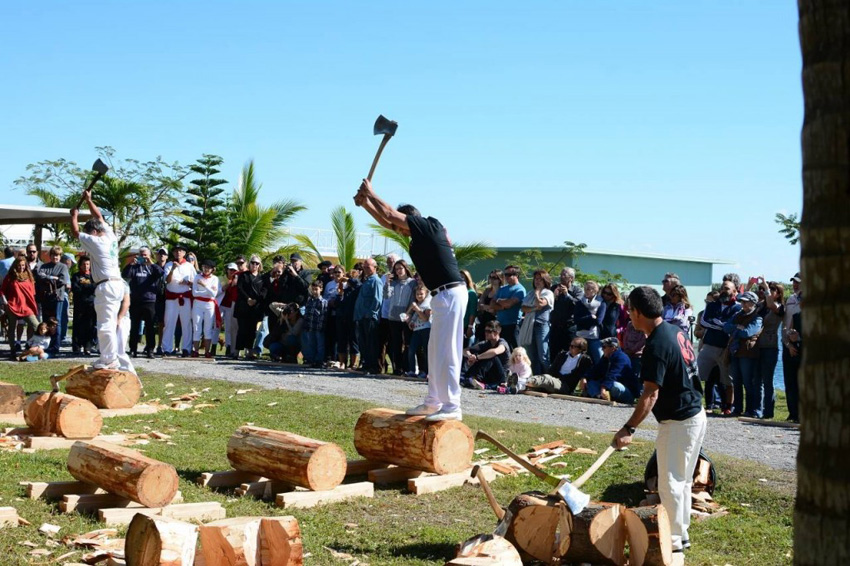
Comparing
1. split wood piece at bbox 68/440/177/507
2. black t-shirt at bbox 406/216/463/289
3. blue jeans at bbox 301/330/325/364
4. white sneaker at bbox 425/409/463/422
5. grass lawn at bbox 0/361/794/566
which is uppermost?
black t-shirt at bbox 406/216/463/289

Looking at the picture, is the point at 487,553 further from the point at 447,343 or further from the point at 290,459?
the point at 447,343

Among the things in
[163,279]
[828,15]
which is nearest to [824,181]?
[828,15]

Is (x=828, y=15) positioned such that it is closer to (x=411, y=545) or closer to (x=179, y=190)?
(x=411, y=545)

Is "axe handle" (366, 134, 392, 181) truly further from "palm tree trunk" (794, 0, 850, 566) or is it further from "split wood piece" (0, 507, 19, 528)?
"palm tree trunk" (794, 0, 850, 566)

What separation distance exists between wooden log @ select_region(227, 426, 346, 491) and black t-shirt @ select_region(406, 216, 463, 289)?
1828 millimetres

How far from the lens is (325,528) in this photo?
7.15 m

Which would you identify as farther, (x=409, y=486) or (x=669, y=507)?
(x=409, y=486)

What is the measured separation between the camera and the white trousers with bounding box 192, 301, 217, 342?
781 inches

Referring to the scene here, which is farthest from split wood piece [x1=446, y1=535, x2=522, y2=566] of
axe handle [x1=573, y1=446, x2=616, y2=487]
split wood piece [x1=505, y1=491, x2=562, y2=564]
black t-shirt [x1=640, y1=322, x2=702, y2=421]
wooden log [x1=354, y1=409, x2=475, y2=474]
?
wooden log [x1=354, y1=409, x2=475, y2=474]

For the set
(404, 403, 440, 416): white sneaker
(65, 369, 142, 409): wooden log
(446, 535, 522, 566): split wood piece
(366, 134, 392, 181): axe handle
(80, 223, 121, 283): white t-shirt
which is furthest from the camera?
(80, 223, 121, 283): white t-shirt

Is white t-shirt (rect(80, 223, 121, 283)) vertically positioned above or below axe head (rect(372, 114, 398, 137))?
below

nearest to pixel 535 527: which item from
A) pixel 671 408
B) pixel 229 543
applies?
pixel 671 408

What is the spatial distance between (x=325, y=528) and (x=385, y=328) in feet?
36.6

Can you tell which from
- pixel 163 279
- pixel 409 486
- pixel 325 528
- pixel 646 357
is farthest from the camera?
pixel 163 279
